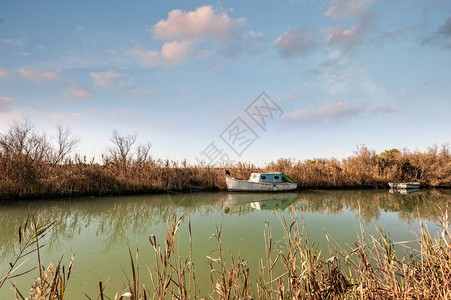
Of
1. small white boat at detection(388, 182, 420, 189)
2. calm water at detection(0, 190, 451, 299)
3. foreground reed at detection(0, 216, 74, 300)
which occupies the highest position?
foreground reed at detection(0, 216, 74, 300)

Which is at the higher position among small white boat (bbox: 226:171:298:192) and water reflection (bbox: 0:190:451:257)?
small white boat (bbox: 226:171:298:192)

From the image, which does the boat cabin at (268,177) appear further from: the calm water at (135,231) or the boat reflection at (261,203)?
the calm water at (135,231)

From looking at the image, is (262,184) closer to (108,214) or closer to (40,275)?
(108,214)

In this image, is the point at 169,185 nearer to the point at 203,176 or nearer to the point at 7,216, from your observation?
the point at 203,176

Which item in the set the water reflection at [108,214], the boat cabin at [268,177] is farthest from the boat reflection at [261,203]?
the boat cabin at [268,177]

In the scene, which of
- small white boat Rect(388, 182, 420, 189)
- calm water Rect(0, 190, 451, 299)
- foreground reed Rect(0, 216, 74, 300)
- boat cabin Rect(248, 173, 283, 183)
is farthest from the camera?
small white boat Rect(388, 182, 420, 189)

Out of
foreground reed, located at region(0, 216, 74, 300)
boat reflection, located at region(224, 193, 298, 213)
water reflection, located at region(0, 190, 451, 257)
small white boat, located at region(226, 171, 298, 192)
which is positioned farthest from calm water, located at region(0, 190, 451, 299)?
small white boat, located at region(226, 171, 298, 192)

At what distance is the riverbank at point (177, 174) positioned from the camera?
453 inches

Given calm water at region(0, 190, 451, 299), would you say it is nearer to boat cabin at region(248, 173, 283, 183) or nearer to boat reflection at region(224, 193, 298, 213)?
boat reflection at region(224, 193, 298, 213)

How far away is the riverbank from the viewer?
11.5m

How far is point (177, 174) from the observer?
15633 mm

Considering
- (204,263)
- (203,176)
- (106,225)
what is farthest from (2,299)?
(203,176)

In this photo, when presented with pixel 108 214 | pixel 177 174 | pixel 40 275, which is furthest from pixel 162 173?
pixel 40 275

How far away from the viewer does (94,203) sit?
1086 centimetres
